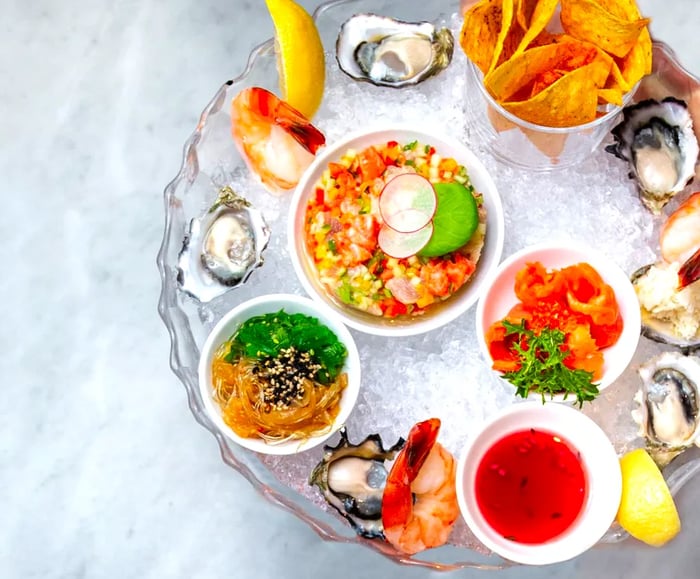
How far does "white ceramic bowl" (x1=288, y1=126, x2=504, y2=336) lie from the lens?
2.16m

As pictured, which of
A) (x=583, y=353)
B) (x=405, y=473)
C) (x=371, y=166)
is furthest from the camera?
(x=371, y=166)

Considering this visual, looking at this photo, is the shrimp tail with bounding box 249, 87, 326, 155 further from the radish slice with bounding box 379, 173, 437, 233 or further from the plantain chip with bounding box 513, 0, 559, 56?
the plantain chip with bounding box 513, 0, 559, 56

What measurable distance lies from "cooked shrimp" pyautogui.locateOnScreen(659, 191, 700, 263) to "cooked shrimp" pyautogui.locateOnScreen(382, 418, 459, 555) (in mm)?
706

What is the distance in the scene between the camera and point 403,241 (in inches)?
80.1

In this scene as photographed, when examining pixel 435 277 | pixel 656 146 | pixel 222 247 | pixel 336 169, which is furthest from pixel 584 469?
pixel 222 247

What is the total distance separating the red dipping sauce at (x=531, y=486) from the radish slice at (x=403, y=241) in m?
0.50

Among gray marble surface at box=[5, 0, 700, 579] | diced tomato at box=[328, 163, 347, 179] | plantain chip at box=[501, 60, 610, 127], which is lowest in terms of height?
gray marble surface at box=[5, 0, 700, 579]

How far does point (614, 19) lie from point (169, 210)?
3.83 ft

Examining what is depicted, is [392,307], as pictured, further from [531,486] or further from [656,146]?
[656,146]

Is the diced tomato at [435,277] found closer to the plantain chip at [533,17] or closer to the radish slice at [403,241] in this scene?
the radish slice at [403,241]

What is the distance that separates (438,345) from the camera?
7.43 feet

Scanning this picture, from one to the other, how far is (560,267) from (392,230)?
0.44m

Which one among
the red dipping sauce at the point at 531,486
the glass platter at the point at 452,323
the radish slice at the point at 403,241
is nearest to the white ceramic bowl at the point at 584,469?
the red dipping sauce at the point at 531,486

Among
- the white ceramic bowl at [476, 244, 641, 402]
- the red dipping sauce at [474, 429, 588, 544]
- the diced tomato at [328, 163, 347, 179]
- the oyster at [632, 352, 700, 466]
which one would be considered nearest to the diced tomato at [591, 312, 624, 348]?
the white ceramic bowl at [476, 244, 641, 402]
